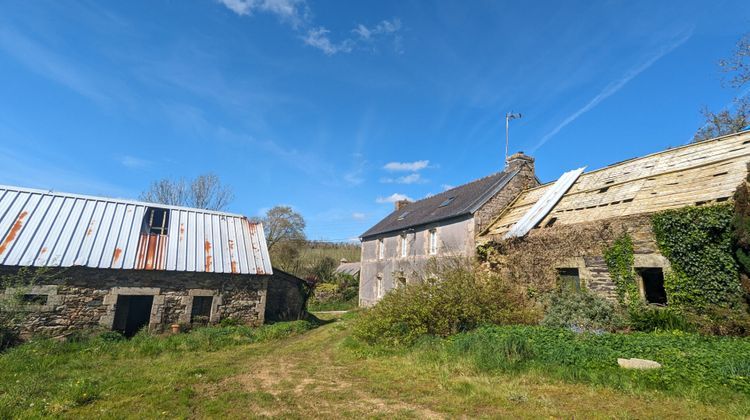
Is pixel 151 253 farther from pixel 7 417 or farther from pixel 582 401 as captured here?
pixel 582 401

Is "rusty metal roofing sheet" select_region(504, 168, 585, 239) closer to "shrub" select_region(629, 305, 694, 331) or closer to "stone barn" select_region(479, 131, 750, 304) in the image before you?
"stone barn" select_region(479, 131, 750, 304)

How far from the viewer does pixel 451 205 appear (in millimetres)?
19359

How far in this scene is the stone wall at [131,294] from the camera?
429 inches

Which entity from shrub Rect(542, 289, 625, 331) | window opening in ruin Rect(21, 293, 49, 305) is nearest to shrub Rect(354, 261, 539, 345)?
shrub Rect(542, 289, 625, 331)

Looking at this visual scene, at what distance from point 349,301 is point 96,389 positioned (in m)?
21.4

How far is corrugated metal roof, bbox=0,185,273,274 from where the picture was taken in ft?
37.8

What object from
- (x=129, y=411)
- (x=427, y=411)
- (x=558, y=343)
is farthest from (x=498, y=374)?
(x=129, y=411)

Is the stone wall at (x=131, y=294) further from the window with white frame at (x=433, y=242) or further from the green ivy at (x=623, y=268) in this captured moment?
the green ivy at (x=623, y=268)

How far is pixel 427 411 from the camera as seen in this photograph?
5.48 meters

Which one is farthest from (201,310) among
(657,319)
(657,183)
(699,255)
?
(657,183)

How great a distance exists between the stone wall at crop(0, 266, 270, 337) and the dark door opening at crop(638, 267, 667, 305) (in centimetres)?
1237

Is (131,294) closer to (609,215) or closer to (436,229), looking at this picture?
(436,229)

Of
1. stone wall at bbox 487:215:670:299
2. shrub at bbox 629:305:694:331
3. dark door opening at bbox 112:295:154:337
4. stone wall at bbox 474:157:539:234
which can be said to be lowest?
dark door opening at bbox 112:295:154:337

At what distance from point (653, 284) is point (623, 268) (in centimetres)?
90
